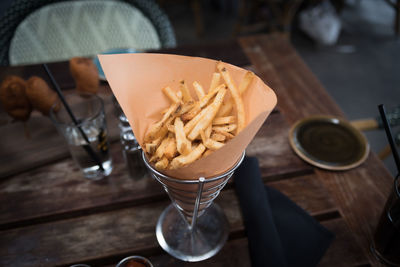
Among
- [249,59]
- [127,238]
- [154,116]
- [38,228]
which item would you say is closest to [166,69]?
[154,116]

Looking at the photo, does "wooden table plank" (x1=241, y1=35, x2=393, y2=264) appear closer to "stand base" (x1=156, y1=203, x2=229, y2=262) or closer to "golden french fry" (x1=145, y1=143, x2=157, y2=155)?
"stand base" (x1=156, y1=203, x2=229, y2=262)

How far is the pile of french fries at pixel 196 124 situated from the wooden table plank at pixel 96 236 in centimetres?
27

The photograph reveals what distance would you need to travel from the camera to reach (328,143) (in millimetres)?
1009

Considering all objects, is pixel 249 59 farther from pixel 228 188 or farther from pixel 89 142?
pixel 89 142

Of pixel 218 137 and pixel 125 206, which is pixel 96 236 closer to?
pixel 125 206

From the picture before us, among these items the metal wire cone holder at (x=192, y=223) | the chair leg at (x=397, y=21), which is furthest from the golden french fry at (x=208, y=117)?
the chair leg at (x=397, y=21)

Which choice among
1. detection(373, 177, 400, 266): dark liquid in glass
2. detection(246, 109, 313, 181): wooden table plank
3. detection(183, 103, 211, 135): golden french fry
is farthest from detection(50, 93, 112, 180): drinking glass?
detection(373, 177, 400, 266): dark liquid in glass

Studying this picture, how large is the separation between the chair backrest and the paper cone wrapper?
3.14ft

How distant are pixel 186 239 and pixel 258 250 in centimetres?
19

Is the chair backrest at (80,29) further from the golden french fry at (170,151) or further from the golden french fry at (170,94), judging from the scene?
the golden french fry at (170,151)

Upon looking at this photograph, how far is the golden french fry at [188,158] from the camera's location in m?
0.57

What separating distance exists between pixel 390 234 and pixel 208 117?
50 cm

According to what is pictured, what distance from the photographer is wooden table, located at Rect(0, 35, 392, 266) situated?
0.76 meters

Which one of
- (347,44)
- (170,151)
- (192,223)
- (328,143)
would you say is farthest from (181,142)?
(347,44)
